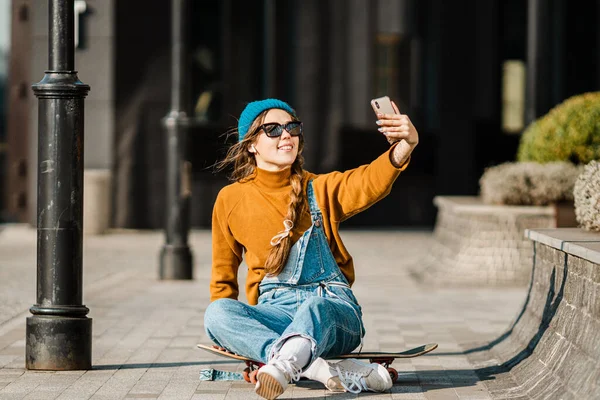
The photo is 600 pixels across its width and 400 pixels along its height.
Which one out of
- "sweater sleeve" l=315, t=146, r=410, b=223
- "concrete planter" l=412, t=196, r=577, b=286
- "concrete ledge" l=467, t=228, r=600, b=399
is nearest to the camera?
"concrete ledge" l=467, t=228, r=600, b=399

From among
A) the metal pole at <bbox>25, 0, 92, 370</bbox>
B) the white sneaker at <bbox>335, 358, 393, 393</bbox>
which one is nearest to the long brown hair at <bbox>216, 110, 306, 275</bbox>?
the white sneaker at <bbox>335, 358, 393, 393</bbox>

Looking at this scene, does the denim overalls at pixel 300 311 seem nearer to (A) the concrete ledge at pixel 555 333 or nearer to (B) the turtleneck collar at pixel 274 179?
(B) the turtleneck collar at pixel 274 179

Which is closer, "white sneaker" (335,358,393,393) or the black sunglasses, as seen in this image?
"white sneaker" (335,358,393,393)

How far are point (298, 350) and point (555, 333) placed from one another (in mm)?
1442

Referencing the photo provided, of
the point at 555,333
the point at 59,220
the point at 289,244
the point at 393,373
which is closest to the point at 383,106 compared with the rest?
the point at 289,244

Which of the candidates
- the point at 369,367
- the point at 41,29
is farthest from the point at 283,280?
the point at 41,29

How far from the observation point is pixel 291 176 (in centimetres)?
650

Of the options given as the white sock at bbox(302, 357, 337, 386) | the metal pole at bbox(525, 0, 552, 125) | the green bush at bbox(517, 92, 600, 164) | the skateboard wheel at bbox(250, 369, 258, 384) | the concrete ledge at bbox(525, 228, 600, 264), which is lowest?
the skateboard wheel at bbox(250, 369, 258, 384)

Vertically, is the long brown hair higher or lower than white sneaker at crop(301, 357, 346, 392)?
higher

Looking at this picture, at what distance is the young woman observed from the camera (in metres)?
6.09

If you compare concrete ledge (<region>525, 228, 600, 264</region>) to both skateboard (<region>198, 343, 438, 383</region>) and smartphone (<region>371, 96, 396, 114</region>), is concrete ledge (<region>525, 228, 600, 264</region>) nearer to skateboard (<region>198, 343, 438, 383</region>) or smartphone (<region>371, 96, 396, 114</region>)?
skateboard (<region>198, 343, 438, 383</region>)

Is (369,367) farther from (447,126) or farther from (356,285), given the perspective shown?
(447,126)

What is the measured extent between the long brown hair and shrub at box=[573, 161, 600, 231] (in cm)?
161

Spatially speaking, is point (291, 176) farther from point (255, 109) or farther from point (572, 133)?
point (572, 133)
